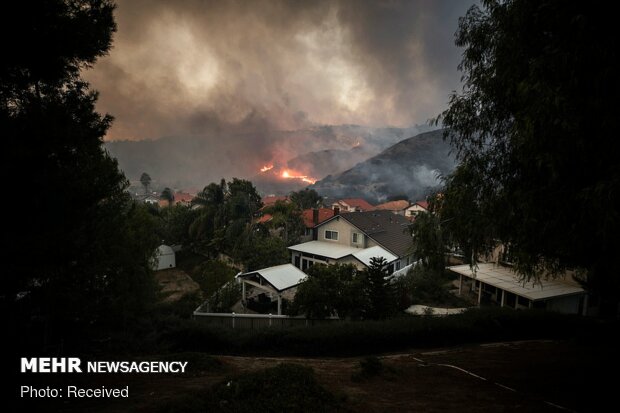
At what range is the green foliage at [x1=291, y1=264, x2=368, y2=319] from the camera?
1609cm

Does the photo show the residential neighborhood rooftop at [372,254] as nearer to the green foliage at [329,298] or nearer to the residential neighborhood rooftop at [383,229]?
the residential neighborhood rooftop at [383,229]

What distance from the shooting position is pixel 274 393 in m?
6.35

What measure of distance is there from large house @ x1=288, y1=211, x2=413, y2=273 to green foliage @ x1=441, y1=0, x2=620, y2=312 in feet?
66.4

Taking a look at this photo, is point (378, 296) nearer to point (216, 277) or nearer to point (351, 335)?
point (351, 335)

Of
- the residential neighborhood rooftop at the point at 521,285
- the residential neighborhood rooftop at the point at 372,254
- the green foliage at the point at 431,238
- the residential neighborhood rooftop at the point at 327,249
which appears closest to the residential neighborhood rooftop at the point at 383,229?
the residential neighborhood rooftop at the point at 372,254

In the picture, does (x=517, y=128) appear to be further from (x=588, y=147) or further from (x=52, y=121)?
(x=52, y=121)

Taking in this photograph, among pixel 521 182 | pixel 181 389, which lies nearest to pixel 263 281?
pixel 181 389

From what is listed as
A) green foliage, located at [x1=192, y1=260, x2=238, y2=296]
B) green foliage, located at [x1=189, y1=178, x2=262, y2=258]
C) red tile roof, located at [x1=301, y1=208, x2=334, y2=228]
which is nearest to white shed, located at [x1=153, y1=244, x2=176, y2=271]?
green foliage, located at [x1=189, y1=178, x2=262, y2=258]

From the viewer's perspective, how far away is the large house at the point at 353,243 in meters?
29.8

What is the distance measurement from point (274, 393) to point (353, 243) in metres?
27.5

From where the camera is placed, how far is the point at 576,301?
2100 centimetres

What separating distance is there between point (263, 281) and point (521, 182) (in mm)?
17355

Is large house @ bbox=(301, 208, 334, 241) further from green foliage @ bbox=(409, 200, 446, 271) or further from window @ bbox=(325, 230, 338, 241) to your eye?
green foliage @ bbox=(409, 200, 446, 271)

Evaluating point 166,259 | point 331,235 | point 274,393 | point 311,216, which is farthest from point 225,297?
point 311,216
